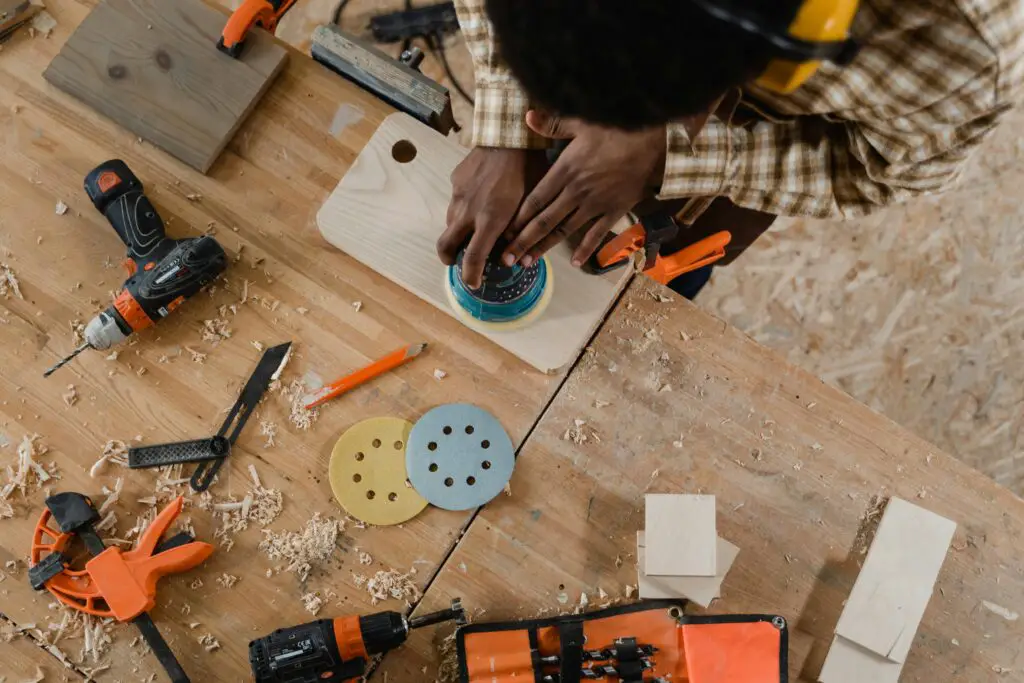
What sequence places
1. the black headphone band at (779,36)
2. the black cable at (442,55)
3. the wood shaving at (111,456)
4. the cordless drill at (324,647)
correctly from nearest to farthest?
the black headphone band at (779,36)
the cordless drill at (324,647)
the wood shaving at (111,456)
the black cable at (442,55)

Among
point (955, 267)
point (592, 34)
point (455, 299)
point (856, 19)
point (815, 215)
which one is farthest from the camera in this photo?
point (955, 267)

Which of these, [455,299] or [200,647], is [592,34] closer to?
[455,299]

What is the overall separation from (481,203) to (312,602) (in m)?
0.60

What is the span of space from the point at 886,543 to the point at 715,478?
0.24 m

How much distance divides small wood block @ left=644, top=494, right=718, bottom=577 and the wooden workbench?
39mm

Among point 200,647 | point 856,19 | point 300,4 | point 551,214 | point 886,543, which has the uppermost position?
point 856,19

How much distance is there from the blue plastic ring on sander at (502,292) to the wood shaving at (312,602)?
17.7 inches

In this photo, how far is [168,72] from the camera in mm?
1172

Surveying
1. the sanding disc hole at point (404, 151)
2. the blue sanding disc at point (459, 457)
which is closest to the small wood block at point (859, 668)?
the blue sanding disc at point (459, 457)

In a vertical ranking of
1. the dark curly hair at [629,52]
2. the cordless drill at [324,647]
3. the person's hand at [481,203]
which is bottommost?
the cordless drill at [324,647]

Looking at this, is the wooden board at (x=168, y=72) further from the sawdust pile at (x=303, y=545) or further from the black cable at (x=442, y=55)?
the black cable at (x=442, y=55)

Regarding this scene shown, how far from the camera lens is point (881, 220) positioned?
6.17ft

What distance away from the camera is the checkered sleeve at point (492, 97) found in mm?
1029

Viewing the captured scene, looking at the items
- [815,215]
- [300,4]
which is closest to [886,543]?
[815,215]
